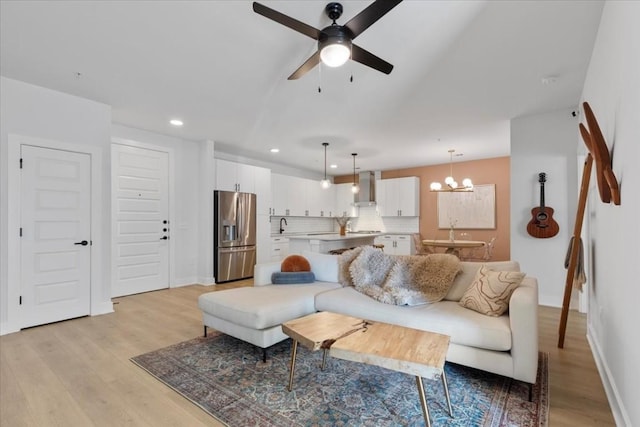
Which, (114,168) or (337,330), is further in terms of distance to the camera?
(114,168)

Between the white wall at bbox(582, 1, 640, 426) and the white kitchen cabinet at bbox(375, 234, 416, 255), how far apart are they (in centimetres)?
498

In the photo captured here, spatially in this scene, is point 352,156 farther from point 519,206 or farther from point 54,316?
point 54,316

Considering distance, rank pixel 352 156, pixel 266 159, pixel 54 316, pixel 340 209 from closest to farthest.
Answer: pixel 54 316
pixel 352 156
pixel 266 159
pixel 340 209

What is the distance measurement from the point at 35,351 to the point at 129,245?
2301mm

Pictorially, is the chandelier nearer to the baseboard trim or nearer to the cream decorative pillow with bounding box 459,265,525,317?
the baseboard trim

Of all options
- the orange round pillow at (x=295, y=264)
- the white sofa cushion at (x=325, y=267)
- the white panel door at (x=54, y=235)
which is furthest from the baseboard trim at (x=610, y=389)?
the white panel door at (x=54, y=235)

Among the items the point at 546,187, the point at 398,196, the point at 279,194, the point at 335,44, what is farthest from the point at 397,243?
the point at 335,44

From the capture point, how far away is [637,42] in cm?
149

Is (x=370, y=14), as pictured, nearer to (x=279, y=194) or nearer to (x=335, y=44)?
(x=335, y=44)

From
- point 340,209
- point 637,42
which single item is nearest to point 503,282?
point 637,42

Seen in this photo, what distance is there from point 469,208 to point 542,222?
3.03 m

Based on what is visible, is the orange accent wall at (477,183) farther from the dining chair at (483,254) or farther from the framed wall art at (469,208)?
the dining chair at (483,254)

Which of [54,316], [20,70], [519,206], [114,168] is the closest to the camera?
[20,70]

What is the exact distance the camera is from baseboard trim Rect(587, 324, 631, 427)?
167cm
